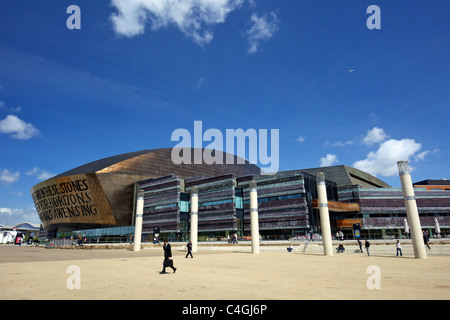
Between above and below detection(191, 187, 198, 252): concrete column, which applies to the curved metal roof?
above

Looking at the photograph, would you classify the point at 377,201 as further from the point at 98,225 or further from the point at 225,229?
the point at 98,225

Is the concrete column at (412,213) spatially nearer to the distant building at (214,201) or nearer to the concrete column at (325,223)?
the concrete column at (325,223)

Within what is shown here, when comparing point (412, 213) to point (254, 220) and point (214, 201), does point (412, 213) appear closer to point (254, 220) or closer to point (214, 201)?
point (254, 220)

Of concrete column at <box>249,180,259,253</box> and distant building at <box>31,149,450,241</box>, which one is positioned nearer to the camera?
concrete column at <box>249,180,259,253</box>

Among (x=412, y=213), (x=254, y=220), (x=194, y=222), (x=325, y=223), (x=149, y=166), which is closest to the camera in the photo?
(x=412, y=213)

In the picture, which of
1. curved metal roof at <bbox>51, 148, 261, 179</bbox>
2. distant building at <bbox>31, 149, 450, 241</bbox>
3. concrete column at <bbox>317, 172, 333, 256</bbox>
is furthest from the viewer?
curved metal roof at <bbox>51, 148, 261, 179</bbox>

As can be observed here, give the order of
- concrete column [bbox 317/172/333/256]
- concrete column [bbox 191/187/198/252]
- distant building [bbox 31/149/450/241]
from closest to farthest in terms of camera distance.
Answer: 1. concrete column [bbox 317/172/333/256]
2. concrete column [bbox 191/187/198/252]
3. distant building [bbox 31/149/450/241]

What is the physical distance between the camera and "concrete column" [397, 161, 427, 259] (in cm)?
2334

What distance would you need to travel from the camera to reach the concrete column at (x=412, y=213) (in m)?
23.3

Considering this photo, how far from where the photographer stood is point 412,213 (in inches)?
966

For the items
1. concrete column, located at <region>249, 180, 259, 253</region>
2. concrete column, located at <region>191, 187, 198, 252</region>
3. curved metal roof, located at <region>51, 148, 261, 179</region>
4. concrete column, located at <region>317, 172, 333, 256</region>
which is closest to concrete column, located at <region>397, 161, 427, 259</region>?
concrete column, located at <region>317, 172, 333, 256</region>

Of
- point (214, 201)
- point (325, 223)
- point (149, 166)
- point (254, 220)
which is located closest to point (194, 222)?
point (254, 220)

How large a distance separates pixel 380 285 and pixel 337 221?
60.4 meters

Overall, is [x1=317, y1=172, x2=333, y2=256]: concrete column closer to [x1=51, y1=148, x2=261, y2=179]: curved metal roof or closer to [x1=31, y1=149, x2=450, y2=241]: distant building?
[x1=31, y1=149, x2=450, y2=241]: distant building
